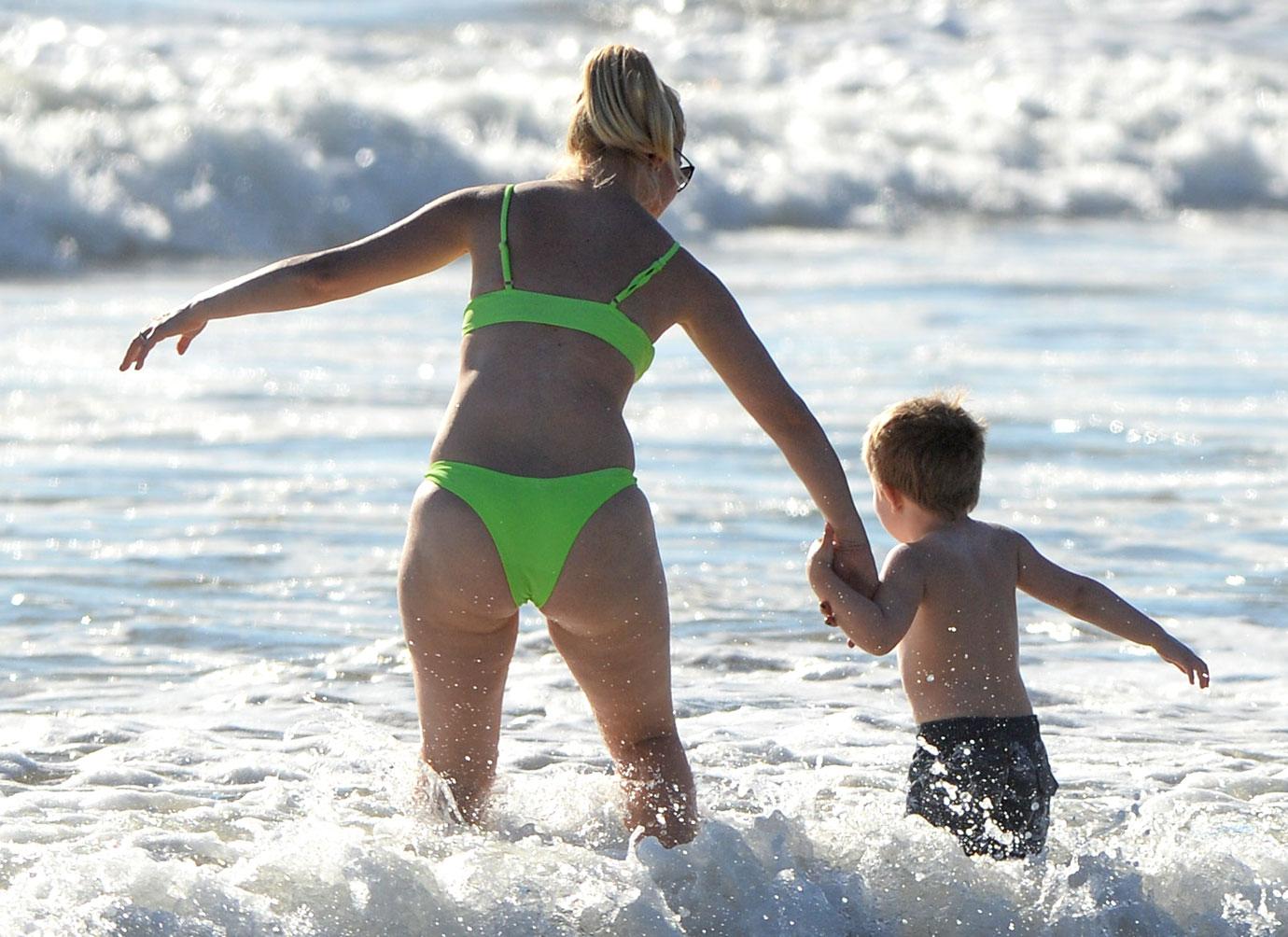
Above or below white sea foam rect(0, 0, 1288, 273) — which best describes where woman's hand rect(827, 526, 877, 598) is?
below

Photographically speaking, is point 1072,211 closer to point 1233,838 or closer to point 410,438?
point 410,438

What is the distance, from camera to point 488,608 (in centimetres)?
325

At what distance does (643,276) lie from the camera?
3312 mm

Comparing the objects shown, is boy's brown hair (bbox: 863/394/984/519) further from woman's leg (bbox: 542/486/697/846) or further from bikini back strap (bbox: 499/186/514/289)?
bikini back strap (bbox: 499/186/514/289)

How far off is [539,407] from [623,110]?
587 mm

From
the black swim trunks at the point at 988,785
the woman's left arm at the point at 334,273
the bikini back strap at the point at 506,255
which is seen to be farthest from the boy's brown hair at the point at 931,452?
the woman's left arm at the point at 334,273

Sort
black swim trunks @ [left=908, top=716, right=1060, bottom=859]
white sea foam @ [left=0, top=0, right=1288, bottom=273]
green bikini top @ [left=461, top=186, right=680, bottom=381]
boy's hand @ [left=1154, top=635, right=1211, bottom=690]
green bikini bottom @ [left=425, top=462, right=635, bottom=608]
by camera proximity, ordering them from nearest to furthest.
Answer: green bikini bottom @ [left=425, top=462, right=635, bottom=608] < green bikini top @ [left=461, top=186, right=680, bottom=381] < black swim trunks @ [left=908, top=716, right=1060, bottom=859] < boy's hand @ [left=1154, top=635, right=1211, bottom=690] < white sea foam @ [left=0, top=0, right=1288, bottom=273]

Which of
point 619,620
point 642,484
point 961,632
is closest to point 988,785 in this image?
point 961,632

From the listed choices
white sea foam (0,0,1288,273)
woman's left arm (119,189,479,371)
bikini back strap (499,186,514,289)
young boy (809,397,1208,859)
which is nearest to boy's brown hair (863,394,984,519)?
young boy (809,397,1208,859)

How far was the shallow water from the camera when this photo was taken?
322 centimetres

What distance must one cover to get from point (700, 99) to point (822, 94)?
1615mm

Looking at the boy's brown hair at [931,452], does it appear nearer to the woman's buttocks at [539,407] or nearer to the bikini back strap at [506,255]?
the woman's buttocks at [539,407]

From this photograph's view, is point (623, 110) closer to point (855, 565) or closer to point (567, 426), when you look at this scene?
point (567, 426)

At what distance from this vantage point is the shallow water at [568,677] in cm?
322
